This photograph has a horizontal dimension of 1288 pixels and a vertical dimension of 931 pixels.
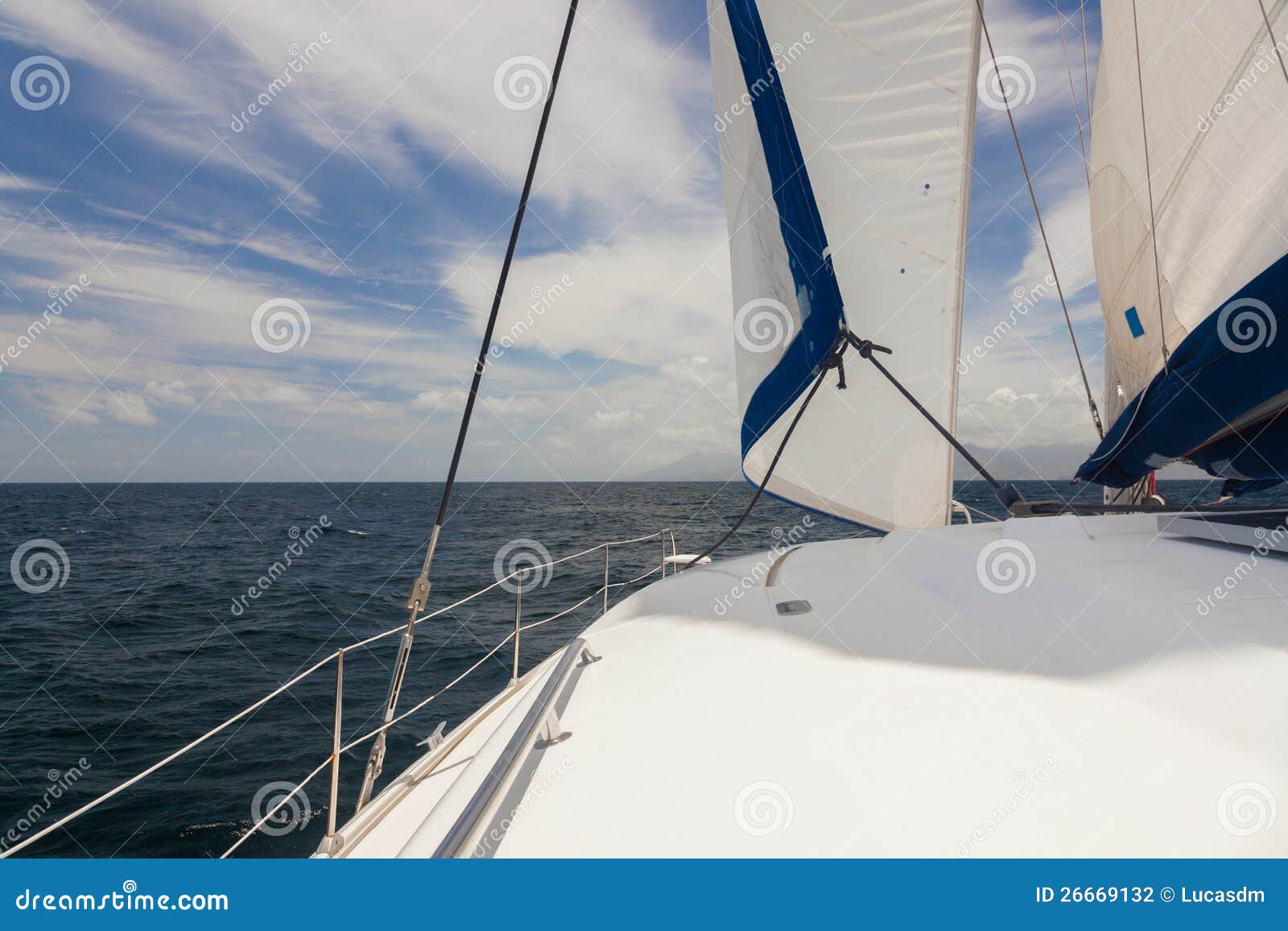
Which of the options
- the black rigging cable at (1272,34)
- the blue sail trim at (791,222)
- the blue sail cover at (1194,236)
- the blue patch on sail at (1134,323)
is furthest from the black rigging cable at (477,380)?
the blue patch on sail at (1134,323)

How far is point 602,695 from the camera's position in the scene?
83.7 inches

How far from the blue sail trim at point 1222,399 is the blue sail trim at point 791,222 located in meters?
1.58

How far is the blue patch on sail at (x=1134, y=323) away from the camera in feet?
15.5

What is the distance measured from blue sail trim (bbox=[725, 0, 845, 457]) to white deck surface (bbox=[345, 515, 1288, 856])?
1650mm

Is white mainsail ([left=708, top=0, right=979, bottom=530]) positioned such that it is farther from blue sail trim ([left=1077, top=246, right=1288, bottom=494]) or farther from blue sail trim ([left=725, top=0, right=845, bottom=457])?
blue sail trim ([left=1077, top=246, right=1288, bottom=494])

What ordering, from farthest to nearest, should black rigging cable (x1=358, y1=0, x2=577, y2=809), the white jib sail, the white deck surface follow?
the white jib sail < black rigging cable (x1=358, y1=0, x2=577, y2=809) < the white deck surface

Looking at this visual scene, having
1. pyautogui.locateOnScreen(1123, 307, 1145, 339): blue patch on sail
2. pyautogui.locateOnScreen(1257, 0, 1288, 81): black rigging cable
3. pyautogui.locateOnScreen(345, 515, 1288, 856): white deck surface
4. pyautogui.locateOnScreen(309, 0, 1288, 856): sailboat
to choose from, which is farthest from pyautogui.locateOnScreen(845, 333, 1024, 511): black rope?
pyautogui.locateOnScreen(1257, 0, 1288, 81): black rigging cable

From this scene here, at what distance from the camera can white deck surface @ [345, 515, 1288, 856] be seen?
1.21m

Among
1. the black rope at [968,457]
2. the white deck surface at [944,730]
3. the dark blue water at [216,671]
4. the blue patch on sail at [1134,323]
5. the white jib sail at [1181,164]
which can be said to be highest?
the white jib sail at [1181,164]

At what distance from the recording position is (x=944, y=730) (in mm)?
1535

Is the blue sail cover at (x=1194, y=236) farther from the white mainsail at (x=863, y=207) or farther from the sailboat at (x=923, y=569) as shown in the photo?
the white mainsail at (x=863, y=207)
